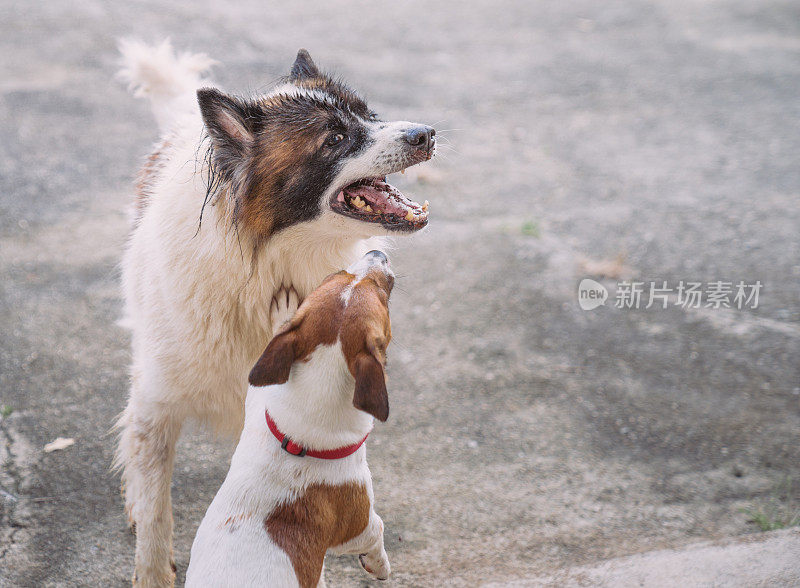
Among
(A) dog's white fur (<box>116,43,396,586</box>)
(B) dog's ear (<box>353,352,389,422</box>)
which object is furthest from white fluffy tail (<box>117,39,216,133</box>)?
(B) dog's ear (<box>353,352,389,422</box>)

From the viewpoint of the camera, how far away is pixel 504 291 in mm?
5242

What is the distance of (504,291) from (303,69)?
8.63 feet

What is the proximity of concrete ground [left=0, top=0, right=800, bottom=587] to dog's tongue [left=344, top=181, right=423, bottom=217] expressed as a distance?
1.55 m

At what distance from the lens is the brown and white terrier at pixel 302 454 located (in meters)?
2.20

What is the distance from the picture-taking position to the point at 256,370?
217 centimetres

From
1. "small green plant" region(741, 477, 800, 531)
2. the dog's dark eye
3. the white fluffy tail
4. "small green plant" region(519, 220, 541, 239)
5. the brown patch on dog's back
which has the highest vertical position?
the dog's dark eye

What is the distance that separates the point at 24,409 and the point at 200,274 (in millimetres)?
1795

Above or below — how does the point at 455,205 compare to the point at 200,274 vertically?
below

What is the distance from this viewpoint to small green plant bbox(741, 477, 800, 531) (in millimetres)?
3334

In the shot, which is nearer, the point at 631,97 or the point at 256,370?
the point at 256,370

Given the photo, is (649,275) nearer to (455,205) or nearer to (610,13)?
(455,205)

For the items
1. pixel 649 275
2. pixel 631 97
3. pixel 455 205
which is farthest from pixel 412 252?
pixel 631 97

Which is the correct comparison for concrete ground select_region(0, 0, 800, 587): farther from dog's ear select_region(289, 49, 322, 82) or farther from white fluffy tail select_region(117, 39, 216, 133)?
dog's ear select_region(289, 49, 322, 82)

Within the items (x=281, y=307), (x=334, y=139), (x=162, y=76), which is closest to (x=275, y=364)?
(x=281, y=307)
